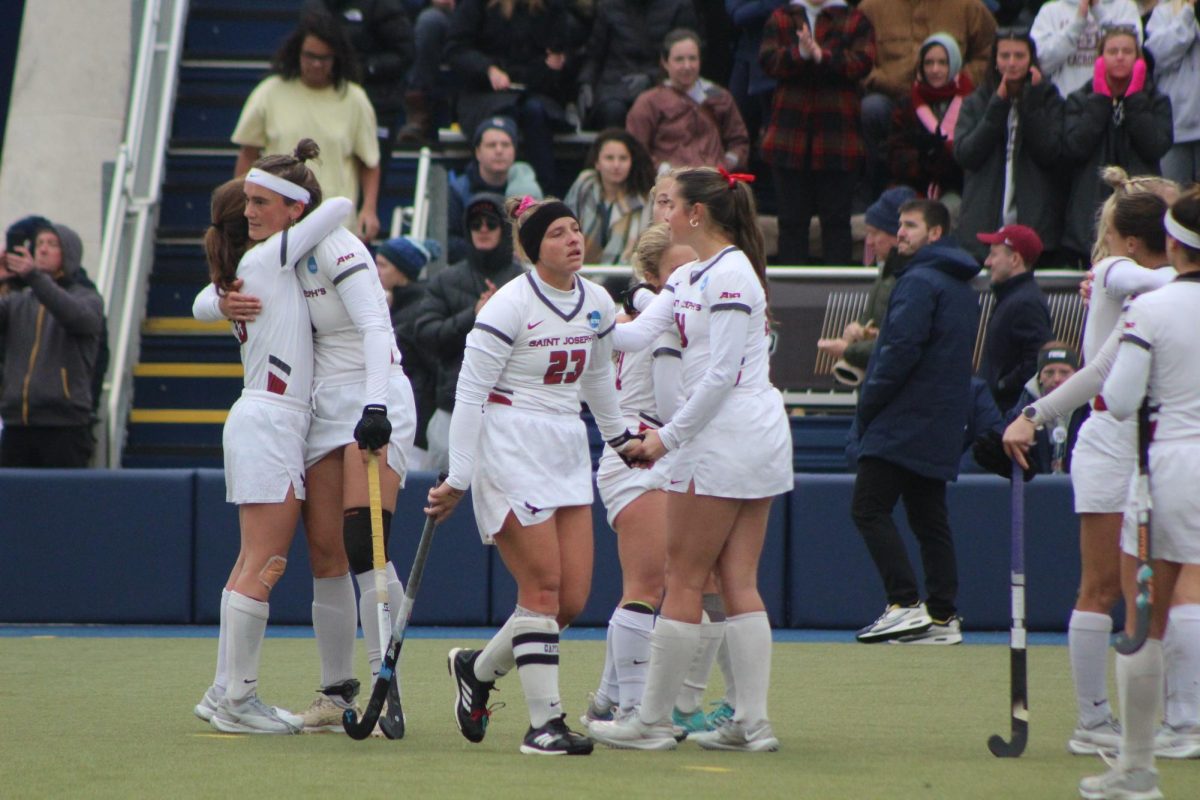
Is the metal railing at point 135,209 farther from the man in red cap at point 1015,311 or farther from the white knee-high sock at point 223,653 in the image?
the white knee-high sock at point 223,653

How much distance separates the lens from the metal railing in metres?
12.9

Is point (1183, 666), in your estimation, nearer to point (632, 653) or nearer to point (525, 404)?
point (632, 653)

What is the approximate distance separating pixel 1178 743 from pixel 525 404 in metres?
2.45

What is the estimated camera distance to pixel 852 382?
11.5m

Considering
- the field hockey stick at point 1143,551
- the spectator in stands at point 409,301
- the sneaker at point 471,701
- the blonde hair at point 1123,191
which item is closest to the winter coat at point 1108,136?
the spectator in stands at point 409,301

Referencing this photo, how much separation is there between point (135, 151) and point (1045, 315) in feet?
22.4


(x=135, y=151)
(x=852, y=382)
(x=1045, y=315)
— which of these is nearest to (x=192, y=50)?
(x=135, y=151)

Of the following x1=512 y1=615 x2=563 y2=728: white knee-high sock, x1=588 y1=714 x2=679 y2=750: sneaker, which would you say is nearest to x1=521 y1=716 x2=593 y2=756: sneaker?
x1=512 y1=615 x2=563 y2=728: white knee-high sock

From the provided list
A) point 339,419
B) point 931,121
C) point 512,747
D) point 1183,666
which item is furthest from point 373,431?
point 931,121

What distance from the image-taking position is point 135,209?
44.2 feet

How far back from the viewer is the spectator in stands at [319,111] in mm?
12297

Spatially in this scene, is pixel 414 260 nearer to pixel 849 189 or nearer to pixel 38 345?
pixel 38 345

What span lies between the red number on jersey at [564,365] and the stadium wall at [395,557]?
496cm

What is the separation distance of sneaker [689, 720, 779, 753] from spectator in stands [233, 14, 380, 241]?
22.9 ft
